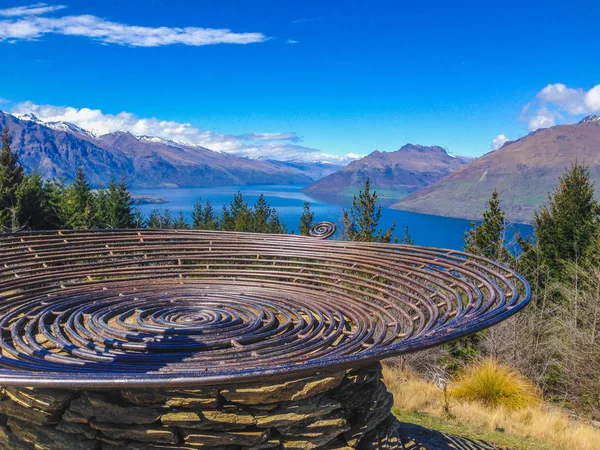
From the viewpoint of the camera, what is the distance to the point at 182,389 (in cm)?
344

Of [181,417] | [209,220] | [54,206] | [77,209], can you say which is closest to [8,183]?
[77,209]

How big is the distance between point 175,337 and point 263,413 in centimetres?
190

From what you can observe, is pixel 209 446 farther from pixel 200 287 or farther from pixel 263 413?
pixel 200 287

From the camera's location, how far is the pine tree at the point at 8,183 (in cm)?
2206

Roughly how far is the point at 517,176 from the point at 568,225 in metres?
144

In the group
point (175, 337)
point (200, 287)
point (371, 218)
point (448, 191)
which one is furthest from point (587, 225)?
point (448, 191)

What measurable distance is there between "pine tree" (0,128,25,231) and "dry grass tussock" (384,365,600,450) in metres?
19.6

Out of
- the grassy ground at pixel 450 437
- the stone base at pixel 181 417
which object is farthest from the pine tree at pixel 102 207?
the stone base at pixel 181 417

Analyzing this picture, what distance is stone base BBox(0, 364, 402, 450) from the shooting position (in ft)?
11.4

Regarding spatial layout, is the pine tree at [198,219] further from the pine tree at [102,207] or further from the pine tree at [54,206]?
the pine tree at [54,206]

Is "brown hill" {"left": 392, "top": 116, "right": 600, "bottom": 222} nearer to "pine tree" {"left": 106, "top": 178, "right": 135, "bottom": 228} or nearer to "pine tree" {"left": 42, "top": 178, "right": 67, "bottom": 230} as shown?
"pine tree" {"left": 106, "top": 178, "right": 135, "bottom": 228}

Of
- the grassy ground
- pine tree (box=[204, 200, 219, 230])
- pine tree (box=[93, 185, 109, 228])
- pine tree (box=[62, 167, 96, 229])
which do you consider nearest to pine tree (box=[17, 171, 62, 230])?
pine tree (box=[62, 167, 96, 229])

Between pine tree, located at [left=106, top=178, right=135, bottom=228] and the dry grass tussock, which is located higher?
pine tree, located at [left=106, top=178, right=135, bottom=228]

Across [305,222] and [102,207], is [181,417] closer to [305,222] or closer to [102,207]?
[102,207]
